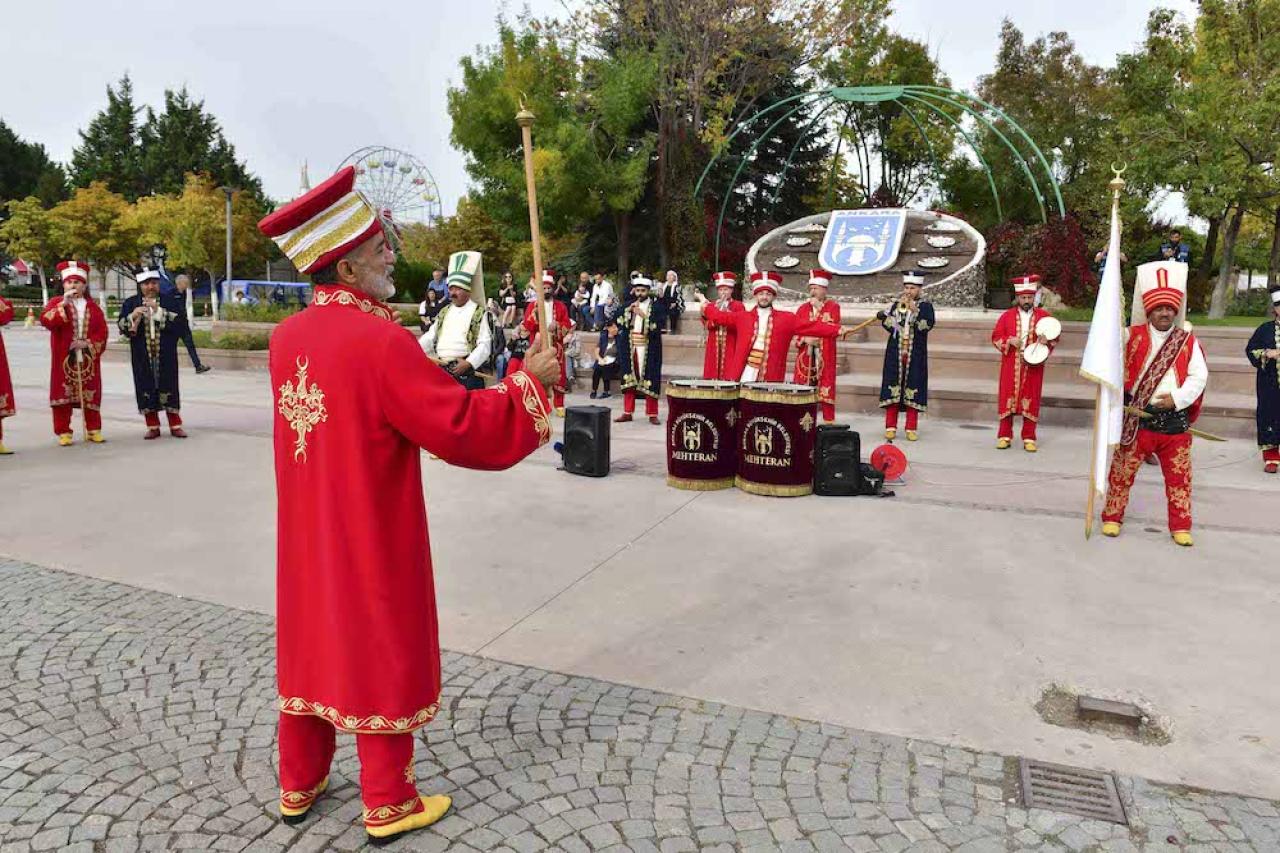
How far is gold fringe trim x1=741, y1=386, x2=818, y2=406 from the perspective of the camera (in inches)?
288

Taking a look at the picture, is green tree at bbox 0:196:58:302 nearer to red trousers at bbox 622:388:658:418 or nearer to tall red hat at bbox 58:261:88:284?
tall red hat at bbox 58:261:88:284

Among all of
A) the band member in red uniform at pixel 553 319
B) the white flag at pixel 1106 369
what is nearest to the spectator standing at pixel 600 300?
the band member in red uniform at pixel 553 319

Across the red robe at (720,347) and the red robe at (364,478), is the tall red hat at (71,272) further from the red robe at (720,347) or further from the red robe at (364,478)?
the red robe at (364,478)

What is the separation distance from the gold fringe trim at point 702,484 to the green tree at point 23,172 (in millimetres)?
62173

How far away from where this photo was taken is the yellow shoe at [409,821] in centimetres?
275

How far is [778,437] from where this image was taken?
7.45 meters

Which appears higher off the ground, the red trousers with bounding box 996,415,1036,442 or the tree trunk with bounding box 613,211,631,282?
the tree trunk with bounding box 613,211,631,282

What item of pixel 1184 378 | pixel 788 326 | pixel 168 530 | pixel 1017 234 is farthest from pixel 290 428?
pixel 1017 234

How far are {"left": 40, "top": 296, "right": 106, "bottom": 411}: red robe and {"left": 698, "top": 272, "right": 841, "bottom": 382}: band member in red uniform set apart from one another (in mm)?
6888

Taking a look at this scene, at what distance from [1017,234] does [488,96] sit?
13963mm

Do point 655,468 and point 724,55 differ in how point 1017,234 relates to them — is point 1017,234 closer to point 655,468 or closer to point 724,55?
point 724,55

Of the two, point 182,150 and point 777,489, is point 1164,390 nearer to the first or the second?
point 777,489

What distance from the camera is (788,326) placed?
28.7 ft

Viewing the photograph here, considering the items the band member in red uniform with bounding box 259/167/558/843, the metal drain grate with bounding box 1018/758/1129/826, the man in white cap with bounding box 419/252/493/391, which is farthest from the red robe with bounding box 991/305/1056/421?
the band member in red uniform with bounding box 259/167/558/843
